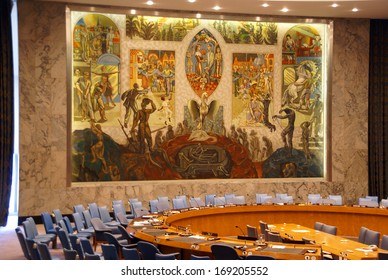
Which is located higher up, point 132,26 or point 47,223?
point 132,26

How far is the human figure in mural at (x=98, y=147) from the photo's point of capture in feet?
65.7

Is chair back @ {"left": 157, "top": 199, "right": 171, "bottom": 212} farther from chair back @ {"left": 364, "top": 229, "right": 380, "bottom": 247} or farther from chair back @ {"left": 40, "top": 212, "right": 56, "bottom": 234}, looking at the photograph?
chair back @ {"left": 364, "top": 229, "right": 380, "bottom": 247}

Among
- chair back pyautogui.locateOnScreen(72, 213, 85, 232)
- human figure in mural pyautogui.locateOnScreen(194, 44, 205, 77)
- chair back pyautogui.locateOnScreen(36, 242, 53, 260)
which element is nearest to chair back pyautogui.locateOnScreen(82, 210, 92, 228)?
chair back pyautogui.locateOnScreen(72, 213, 85, 232)

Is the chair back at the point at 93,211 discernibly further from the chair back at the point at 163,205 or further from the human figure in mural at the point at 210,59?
the human figure in mural at the point at 210,59

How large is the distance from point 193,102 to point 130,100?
6.21ft

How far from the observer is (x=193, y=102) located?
830 inches

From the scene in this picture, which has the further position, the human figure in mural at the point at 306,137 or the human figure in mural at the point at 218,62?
the human figure in mural at the point at 306,137

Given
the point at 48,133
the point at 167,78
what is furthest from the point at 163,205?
the point at 167,78

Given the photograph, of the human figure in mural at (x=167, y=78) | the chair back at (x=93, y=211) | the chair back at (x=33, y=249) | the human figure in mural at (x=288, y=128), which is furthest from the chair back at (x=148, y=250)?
the human figure in mural at (x=288, y=128)

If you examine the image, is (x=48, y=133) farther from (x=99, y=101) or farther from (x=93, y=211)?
(x=93, y=211)

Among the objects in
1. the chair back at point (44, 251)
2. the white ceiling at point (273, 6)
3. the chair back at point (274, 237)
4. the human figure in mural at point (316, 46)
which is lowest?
the chair back at point (274, 237)

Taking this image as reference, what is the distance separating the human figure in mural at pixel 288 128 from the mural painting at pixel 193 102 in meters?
0.03

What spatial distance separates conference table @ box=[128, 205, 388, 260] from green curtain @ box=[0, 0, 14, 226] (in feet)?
18.2

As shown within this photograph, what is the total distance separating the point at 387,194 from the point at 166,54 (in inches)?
317
